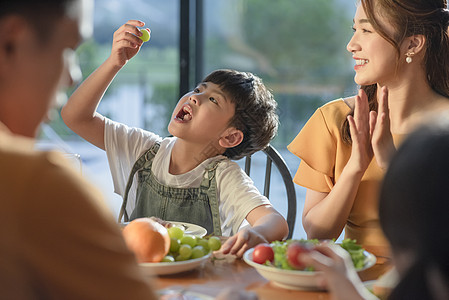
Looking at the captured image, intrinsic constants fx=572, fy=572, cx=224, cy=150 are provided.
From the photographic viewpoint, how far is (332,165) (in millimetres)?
1900

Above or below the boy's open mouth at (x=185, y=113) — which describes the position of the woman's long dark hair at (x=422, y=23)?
above

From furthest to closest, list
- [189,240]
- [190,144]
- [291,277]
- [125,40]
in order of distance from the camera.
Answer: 1. [190,144]
2. [125,40]
3. [189,240]
4. [291,277]

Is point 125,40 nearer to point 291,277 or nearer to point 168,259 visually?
point 168,259

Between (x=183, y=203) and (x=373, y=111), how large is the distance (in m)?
0.69

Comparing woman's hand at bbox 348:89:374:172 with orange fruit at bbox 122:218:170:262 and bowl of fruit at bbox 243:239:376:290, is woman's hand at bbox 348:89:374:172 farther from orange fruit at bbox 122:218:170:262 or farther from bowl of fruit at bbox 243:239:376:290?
orange fruit at bbox 122:218:170:262

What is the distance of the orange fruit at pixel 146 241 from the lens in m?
1.22

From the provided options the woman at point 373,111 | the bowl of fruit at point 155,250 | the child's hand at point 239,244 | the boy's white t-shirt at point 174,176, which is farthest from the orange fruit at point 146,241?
the woman at point 373,111

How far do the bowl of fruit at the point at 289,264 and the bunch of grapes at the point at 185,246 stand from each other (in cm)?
12

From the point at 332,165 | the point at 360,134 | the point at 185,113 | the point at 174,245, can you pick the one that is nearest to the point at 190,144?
the point at 185,113

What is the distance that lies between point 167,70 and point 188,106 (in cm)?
154

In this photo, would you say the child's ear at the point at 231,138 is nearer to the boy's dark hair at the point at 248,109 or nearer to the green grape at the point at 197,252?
the boy's dark hair at the point at 248,109

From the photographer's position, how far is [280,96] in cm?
352

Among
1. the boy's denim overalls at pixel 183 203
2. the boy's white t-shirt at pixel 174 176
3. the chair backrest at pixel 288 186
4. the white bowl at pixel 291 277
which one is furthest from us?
the chair backrest at pixel 288 186

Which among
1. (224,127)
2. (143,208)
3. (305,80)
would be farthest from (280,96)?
(143,208)
